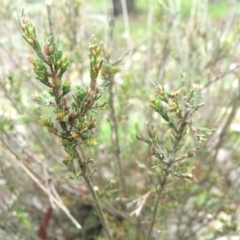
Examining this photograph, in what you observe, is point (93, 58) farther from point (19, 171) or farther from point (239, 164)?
point (239, 164)

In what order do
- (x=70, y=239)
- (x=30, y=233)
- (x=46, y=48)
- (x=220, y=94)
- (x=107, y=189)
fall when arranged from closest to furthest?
(x=46, y=48) < (x=107, y=189) < (x=30, y=233) < (x=70, y=239) < (x=220, y=94)

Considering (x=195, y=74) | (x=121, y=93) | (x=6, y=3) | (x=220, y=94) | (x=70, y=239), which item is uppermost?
(x=6, y=3)

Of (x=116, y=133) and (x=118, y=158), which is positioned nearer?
(x=116, y=133)

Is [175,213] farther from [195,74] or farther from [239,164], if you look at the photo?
[195,74]

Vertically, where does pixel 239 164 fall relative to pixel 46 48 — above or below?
below

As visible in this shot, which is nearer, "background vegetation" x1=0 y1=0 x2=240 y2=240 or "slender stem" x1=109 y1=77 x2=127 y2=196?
"slender stem" x1=109 y1=77 x2=127 y2=196

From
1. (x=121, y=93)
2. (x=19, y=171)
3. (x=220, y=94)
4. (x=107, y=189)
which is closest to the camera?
(x=107, y=189)

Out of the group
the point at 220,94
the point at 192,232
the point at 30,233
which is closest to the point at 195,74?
the point at 220,94

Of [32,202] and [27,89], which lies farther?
[27,89]

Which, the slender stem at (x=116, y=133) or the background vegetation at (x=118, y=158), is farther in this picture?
the background vegetation at (x=118, y=158)

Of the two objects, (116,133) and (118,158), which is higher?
(116,133)
